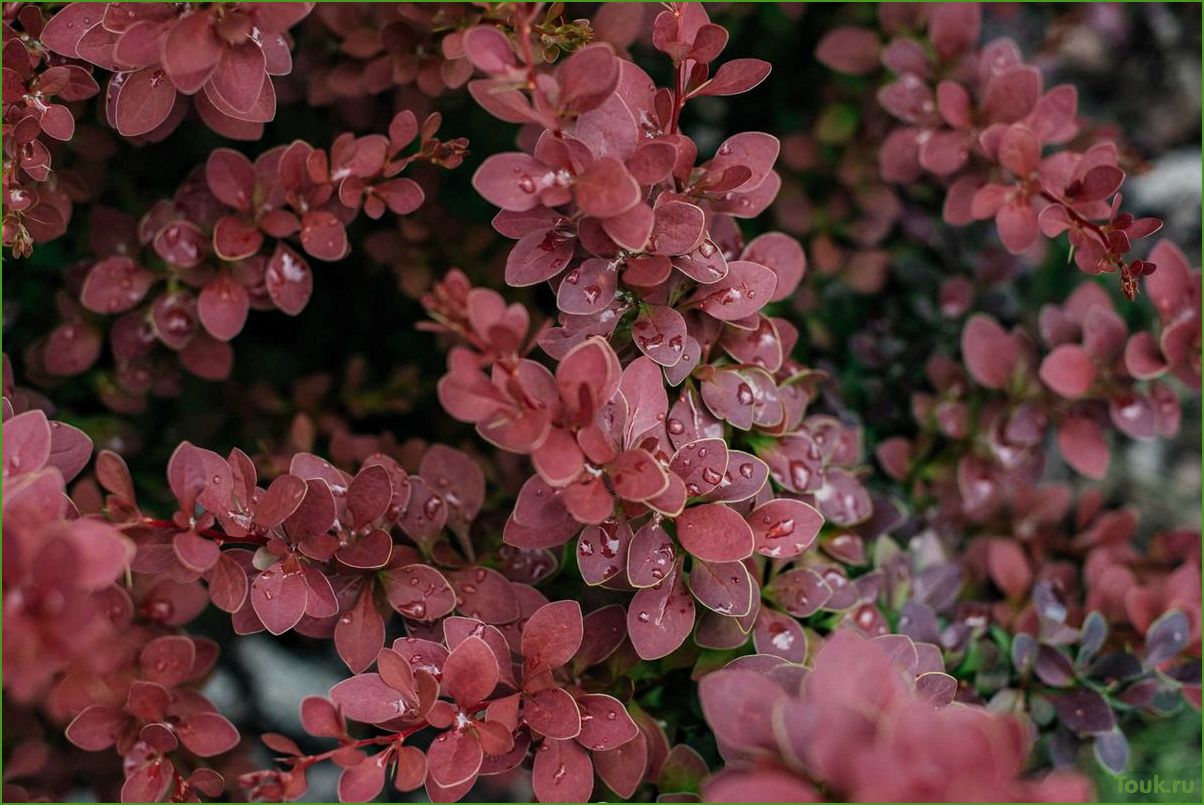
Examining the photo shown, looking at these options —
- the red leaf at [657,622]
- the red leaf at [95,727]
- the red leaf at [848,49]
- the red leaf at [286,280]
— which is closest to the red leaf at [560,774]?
the red leaf at [657,622]

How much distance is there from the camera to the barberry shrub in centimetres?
79

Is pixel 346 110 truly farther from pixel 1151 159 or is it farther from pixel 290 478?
pixel 1151 159

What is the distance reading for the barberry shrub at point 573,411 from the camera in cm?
79

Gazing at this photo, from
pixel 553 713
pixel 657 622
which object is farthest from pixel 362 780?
pixel 657 622

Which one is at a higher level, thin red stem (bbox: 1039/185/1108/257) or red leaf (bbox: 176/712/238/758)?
thin red stem (bbox: 1039/185/1108/257)

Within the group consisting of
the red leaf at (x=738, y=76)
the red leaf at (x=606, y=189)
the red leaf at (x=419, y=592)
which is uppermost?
the red leaf at (x=738, y=76)

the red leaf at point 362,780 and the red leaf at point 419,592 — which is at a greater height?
the red leaf at point 419,592

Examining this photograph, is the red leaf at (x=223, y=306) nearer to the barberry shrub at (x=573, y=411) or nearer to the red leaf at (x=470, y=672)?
the barberry shrub at (x=573, y=411)

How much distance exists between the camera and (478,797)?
1383mm

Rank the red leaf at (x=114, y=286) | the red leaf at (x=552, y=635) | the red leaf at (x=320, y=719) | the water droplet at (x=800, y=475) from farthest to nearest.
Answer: the red leaf at (x=114, y=286) < the water droplet at (x=800, y=475) < the red leaf at (x=552, y=635) < the red leaf at (x=320, y=719)

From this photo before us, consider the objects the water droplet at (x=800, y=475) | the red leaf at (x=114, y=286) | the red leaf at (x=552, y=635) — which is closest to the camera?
the red leaf at (x=552, y=635)

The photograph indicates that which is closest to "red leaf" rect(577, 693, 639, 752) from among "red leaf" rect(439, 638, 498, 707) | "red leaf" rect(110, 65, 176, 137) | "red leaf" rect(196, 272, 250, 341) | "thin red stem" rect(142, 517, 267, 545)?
"red leaf" rect(439, 638, 498, 707)

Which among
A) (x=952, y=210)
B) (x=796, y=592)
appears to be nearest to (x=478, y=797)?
(x=796, y=592)

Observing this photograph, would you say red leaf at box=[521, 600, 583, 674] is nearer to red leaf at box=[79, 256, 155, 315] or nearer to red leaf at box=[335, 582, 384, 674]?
red leaf at box=[335, 582, 384, 674]
